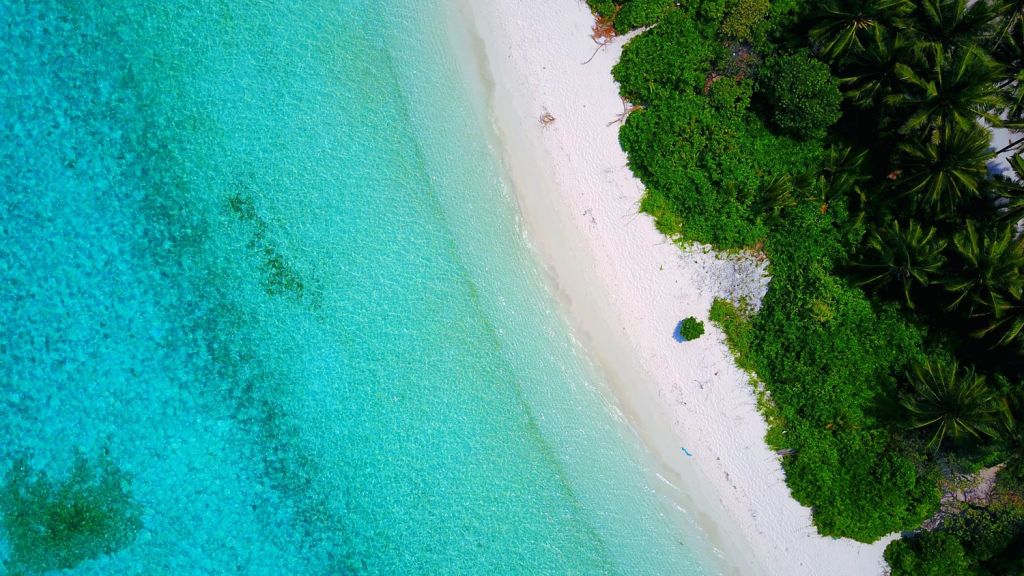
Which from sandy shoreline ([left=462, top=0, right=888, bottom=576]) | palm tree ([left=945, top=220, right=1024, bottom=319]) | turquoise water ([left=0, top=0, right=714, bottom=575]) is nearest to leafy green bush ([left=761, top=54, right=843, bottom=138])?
sandy shoreline ([left=462, top=0, right=888, bottom=576])

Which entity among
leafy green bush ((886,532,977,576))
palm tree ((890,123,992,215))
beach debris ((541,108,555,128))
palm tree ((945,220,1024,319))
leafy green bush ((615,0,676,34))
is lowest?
leafy green bush ((886,532,977,576))

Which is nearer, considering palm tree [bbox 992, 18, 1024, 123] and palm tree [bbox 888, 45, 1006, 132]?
palm tree [bbox 888, 45, 1006, 132]

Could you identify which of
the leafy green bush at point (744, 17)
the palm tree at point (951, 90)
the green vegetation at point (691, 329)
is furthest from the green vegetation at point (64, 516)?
the palm tree at point (951, 90)

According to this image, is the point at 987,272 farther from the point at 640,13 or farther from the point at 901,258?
the point at 640,13

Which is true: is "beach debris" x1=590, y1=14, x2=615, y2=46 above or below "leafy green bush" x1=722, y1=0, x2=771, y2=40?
above

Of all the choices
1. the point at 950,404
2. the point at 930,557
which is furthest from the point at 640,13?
the point at 930,557

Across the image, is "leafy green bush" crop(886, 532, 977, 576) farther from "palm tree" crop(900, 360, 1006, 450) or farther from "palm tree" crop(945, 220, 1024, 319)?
"palm tree" crop(945, 220, 1024, 319)

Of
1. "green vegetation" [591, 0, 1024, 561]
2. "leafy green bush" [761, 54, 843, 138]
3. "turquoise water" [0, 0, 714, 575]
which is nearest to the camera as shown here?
"leafy green bush" [761, 54, 843, 138]
